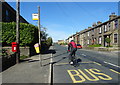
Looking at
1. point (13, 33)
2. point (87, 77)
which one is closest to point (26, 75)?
point (87, 77)

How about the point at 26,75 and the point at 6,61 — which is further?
the point at 6,61

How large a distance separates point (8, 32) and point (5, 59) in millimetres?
6509

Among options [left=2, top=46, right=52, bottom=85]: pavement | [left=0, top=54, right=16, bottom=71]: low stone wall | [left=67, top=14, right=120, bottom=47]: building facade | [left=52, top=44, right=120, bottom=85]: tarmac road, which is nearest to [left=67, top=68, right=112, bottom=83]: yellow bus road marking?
[left=52, top=44, right=120, bottom=85]: tarmac road

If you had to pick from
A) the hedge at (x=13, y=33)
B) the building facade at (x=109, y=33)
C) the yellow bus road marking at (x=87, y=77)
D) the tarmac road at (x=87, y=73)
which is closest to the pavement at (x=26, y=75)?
the tarmac road at (x=87, y=73)

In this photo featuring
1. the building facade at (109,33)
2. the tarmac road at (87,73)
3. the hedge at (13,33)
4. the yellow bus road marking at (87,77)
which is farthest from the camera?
the building facade at (109,33)

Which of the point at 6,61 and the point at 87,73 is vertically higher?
the point at 6,61

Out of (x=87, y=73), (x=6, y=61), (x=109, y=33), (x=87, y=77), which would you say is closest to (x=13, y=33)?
(x=6, y=61)

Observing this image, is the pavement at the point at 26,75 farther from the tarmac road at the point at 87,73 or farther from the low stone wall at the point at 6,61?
the low stone wall at the point at 6,61

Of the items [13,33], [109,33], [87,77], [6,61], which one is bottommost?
[87,77]

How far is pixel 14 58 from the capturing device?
27.0 feet

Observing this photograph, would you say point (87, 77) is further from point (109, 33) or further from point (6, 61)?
point (109, 33)

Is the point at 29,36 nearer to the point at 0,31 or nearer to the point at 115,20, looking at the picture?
the point at 0,31

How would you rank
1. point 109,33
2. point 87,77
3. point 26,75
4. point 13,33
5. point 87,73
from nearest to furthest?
point 87,77 → point 26,75 → point 87,73 → point 13,33 → point 109,33

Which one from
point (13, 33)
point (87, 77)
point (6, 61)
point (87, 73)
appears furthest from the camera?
point (13, 33)
